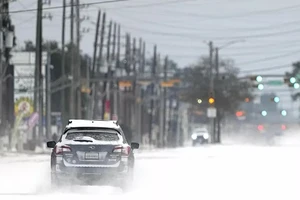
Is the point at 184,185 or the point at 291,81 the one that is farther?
the point at 291,81

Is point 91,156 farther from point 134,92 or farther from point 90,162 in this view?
point 134,92

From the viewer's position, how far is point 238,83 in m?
142

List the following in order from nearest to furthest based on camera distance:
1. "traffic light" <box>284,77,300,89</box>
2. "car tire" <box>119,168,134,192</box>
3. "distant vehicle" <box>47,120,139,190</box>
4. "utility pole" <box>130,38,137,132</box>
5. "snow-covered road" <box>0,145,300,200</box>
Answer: "snow-covered road" <box>0,145,300,200</box> < "distant vehicle" <box>47,120,139,190</box> < "car tire" <box>119,168,134,192</box> < "traffic light" <box>284,77,300,89</box> < "utility pole" <box>130,38,137,132</box>

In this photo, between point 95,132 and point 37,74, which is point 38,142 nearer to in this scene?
point 37,74

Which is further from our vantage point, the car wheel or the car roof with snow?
the car roof with snow

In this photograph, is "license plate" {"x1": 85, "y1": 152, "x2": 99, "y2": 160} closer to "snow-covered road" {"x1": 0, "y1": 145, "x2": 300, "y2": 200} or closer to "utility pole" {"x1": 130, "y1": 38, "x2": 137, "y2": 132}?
"snow-covered road" {"x1": 0, "y1": 145, "x2": 300, "y2": 200}

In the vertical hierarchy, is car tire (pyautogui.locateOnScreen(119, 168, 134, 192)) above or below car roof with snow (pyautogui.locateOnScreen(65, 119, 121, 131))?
below

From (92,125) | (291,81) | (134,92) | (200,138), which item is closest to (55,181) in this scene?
(92,125)

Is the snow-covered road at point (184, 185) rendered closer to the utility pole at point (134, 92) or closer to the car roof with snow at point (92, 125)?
the car roof with snow at point (92, 125)

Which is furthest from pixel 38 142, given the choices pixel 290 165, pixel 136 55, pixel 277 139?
pixel 277 139

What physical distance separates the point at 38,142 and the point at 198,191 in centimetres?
5675

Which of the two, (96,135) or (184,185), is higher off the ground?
(96,135)

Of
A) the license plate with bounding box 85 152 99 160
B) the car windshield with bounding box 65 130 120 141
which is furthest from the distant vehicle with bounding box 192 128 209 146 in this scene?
the license plate with bounding box 85 152 99 160

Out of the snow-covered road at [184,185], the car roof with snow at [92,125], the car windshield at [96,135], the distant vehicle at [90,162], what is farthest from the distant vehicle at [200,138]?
the distant vehicle at [90,162]
